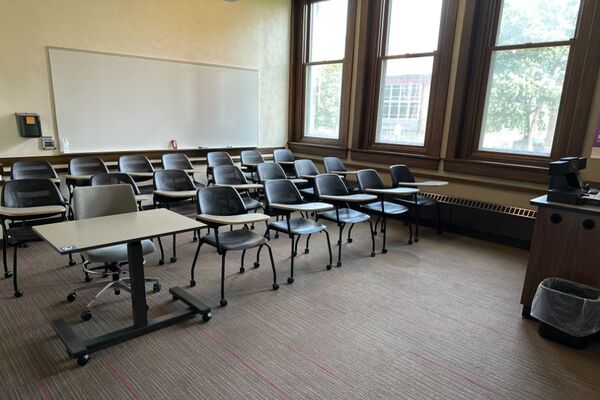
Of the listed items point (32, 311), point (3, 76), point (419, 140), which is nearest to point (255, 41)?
point (419, 140)

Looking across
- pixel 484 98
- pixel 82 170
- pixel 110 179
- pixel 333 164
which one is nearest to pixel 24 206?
pixel 110 179

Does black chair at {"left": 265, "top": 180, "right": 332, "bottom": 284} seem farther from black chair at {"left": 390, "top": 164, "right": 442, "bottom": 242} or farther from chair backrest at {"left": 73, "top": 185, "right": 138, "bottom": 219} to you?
black chair at {"left": 390, "top": 164, "right": 442, "bottom": 242}

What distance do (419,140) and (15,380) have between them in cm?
501

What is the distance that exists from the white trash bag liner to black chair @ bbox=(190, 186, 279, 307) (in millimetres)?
1960

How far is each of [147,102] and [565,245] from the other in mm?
5064

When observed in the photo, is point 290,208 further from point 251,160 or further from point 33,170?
point 33,170

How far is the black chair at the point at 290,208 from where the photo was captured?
3.41 metres

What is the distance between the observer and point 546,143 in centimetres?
438

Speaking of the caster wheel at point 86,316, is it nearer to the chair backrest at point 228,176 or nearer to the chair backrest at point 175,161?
the chair backrest at point 228,176

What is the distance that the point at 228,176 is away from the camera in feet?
15.3

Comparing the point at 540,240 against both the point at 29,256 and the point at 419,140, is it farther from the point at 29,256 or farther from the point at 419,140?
the point at 29,256

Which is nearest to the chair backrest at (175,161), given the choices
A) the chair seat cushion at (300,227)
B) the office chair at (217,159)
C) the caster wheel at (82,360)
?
the office chair at (217,159)

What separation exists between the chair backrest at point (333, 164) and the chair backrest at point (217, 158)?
56.4 inches

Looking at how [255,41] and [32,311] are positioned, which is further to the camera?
[255,41]
